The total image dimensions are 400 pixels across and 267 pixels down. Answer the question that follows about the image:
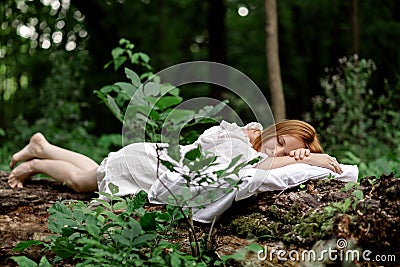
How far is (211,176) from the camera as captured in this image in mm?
2729

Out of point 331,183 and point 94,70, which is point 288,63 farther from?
point 331,183

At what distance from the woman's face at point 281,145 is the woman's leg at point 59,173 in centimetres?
107

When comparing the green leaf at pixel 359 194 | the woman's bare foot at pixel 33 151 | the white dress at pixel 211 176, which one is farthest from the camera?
the woman's bare foot at pixel 33 151

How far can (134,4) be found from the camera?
11.0m

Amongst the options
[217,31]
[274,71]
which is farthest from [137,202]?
[217,31]

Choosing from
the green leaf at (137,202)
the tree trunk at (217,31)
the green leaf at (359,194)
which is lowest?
the green leaf at (137,202)

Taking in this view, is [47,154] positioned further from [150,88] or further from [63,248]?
[63,248]

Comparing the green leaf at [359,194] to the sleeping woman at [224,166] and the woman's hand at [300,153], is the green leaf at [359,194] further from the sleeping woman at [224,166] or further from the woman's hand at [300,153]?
the woman's hand at [300,153]

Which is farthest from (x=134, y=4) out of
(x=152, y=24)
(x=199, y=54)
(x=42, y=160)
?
(x=42, y=160)

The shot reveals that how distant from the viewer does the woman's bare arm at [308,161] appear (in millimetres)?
3035

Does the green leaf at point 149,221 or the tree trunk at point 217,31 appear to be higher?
the tree trunk at point 217,31

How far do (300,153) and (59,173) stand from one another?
1600mm

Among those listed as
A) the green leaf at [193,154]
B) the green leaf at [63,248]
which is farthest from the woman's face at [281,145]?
the green leaf at [63,248]

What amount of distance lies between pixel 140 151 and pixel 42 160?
0.87 meters
